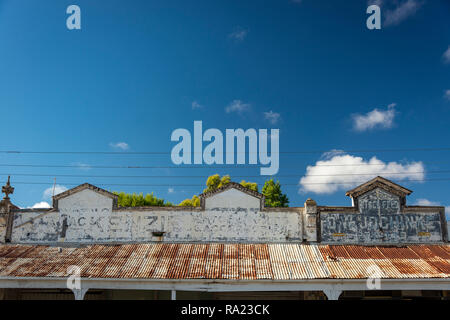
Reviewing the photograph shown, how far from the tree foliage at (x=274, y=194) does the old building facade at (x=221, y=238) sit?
71.5 ft

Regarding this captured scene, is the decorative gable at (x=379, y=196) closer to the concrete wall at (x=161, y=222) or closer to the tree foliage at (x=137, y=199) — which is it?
the concrete wall at (x=161, y=222)

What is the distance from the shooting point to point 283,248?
1739cm

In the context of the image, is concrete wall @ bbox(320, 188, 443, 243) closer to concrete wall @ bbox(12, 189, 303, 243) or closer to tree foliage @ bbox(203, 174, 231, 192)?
concrete wall @ bbox(12, 189, 303, 243)

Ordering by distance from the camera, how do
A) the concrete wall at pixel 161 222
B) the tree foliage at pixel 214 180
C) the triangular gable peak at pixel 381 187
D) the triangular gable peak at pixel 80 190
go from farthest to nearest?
the tree foliage at pixel 214 180, the triangular gable peak at pixel 80 190, the triangular gable peak at pixel 381 187, the concrete wall at pixel 161 222

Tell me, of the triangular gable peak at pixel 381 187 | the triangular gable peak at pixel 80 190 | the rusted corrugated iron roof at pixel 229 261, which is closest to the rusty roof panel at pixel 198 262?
Answer: the rusted corrugated iron roof at pixel 229 261

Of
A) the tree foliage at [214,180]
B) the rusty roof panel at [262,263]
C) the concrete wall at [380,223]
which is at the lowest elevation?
the rusty roof panel at [262,263]

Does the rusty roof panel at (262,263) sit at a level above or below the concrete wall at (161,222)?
below

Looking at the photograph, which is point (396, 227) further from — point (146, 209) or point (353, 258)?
point (146, 209)

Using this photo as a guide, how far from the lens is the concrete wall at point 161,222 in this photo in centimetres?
1811

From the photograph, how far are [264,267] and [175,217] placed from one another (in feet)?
15.9

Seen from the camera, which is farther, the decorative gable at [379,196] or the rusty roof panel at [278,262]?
the decorative gable at [379,196]

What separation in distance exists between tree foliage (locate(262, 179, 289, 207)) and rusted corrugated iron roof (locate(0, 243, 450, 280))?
2260cm

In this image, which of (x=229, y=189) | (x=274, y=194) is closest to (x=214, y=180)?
(x=274, y=194)
